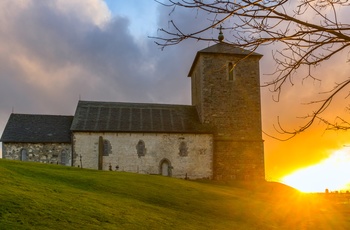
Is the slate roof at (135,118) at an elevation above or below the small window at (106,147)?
above

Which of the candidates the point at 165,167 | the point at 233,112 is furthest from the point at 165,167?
the point at 233,112

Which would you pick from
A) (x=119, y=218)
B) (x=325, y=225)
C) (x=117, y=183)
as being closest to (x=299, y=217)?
(x=325, y=225)

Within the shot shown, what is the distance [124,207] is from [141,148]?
64.4ft

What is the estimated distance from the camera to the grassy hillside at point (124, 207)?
10.2 metres

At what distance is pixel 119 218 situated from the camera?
11.5 metres

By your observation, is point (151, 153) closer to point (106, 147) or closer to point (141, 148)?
point (141, 148)

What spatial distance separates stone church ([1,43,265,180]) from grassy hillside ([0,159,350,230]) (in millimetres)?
11761

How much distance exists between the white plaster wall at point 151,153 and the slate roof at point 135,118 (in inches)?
22.8

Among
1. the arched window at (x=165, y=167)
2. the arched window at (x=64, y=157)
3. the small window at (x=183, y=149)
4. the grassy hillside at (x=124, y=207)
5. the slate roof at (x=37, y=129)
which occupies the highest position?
the slate roof at (x=37, y=129)

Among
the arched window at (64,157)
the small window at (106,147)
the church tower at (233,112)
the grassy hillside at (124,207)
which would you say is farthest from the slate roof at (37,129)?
the grassy hillside at (124,207)

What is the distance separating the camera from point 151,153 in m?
32.7

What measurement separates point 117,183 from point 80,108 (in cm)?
1826

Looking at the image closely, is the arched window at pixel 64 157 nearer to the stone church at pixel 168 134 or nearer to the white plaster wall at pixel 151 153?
the stone church at pixel 168 134

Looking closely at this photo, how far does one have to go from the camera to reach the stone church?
32.4 m
